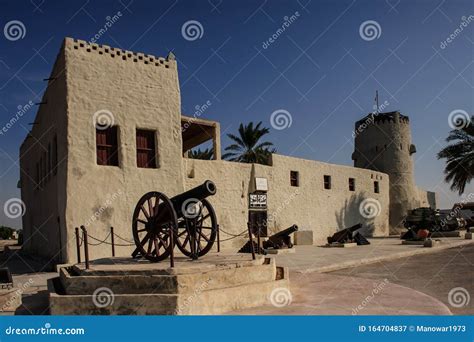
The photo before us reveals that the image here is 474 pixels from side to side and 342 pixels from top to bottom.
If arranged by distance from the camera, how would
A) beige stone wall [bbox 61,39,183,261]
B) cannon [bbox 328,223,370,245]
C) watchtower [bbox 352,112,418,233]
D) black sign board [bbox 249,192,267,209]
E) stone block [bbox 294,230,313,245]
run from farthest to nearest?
watchtower [bbox 352,112,418,233], stone block [bbox 294,230,313,245], cannon [bbox 328,223,370,245], black sign board [bbox 249,192,267,209], beige stone wall [bbox 61,39,183,261]

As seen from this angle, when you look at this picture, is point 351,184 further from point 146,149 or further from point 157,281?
point 157,281

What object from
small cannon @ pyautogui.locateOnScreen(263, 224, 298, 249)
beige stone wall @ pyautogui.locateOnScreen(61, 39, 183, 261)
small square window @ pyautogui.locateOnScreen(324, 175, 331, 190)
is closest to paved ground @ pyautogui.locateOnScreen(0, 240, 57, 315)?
beige stone wall @ pyautogui.locateOnScreen(61, 39, 183, 261)

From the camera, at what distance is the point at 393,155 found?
30094 millimetres

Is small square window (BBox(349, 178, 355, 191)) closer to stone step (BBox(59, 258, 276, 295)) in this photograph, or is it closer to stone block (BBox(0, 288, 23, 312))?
stone step (BBox(59, 258, 276, 295))

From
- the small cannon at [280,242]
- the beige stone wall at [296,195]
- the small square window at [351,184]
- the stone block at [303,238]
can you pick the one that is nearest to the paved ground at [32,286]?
the beige stone wall at [296,195]

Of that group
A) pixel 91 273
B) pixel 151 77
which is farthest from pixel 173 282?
pixel 151 77

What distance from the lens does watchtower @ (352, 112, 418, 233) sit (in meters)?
29.7

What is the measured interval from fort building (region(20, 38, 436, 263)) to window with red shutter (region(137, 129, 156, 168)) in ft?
0.10

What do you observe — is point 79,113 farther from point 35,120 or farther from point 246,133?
point 246,133

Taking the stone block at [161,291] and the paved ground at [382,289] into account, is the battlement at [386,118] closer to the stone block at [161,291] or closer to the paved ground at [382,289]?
the paved ground at [382,289]

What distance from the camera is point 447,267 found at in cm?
1098

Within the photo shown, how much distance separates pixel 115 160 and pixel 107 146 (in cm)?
49

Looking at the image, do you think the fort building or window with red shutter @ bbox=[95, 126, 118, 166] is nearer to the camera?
the fort building

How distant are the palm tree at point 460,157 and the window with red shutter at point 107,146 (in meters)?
18.3
